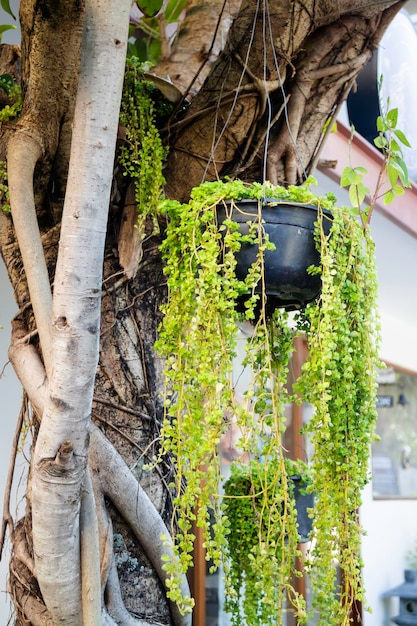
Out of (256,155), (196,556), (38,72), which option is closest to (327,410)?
(256,155)

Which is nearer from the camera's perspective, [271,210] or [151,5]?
[271,210]

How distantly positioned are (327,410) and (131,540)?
1.89 ft

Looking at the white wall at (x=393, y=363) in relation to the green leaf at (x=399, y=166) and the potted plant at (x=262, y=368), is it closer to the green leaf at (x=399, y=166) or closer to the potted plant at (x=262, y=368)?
the green leaf at (x=399, y=166)

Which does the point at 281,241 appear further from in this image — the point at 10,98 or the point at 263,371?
the point at 10,98

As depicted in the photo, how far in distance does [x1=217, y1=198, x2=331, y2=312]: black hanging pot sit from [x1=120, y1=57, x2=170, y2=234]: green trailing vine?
253 mm

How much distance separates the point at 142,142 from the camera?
168cm

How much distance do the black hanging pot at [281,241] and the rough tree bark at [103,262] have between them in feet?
0.39

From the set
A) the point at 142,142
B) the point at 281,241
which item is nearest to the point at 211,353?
the point at 281,241

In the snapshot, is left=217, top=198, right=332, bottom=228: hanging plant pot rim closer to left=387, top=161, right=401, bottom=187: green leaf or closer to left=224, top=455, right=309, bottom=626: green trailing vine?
left=224, top=455, right=309, bottom=626: green trailing vine

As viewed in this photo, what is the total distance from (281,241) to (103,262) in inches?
18.6

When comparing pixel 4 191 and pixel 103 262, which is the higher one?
pixel 4 191

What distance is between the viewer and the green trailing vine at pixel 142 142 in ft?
5.37

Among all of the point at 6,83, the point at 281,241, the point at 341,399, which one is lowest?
the point at 341,399

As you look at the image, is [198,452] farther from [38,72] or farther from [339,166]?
[339,166]
